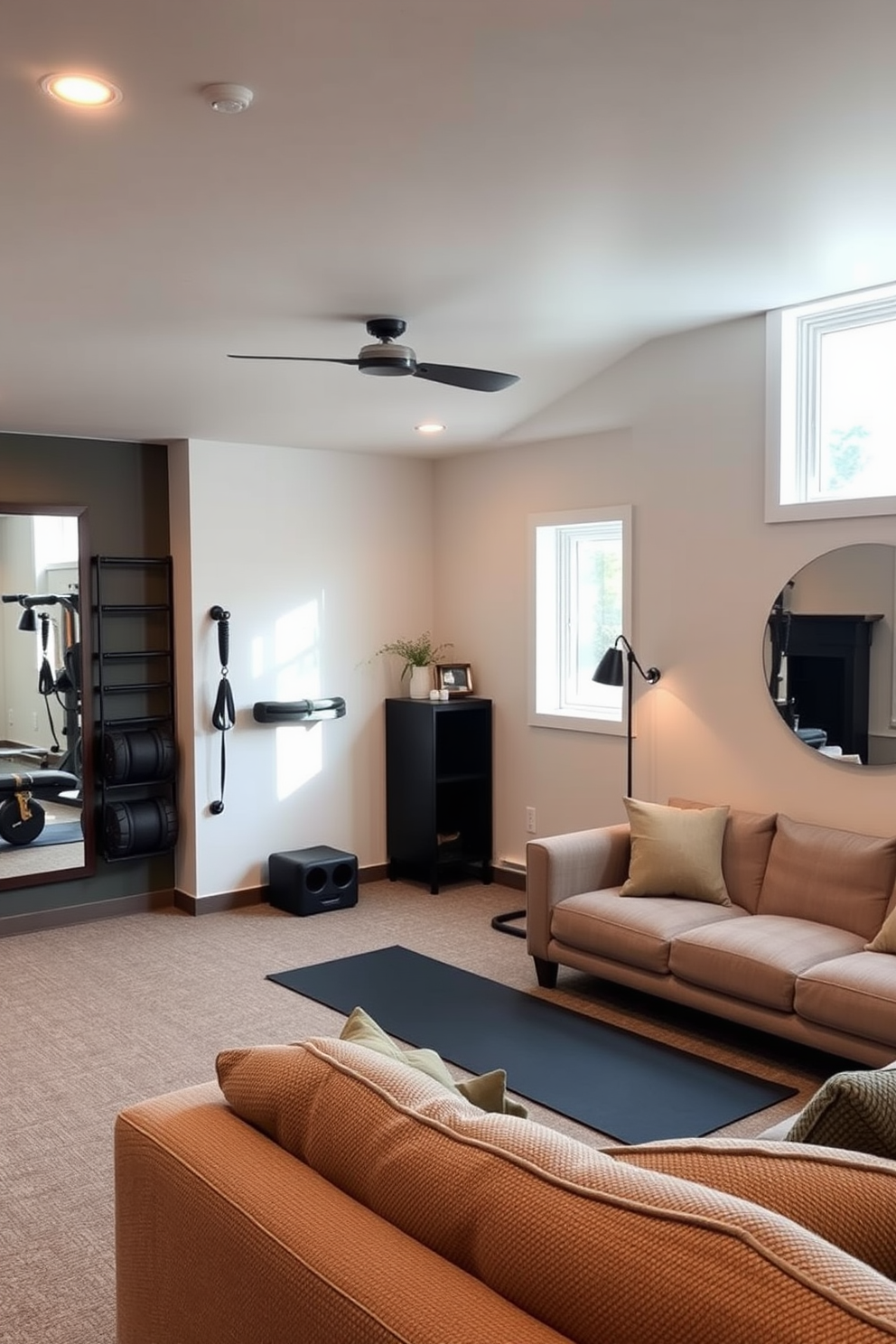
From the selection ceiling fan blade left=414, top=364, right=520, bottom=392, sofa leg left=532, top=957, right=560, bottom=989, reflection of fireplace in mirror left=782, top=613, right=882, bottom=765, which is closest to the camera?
ceiling fan blade left=414, top=364, right=520, bottom=392

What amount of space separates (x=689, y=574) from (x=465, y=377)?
1575 mm

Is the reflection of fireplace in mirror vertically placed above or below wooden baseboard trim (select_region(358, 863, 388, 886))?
above

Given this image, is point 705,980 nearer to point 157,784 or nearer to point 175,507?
point 157,784

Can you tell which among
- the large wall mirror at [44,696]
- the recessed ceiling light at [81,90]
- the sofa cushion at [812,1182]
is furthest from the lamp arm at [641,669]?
the sofa cushion at [812,1182]

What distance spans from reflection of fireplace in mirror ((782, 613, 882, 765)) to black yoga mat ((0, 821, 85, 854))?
137 inches

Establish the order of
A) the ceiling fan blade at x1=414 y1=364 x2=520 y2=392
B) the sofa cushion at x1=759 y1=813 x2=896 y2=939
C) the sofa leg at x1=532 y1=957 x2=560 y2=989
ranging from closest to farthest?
the ceiling fan blade at x1=414 y1=364 x2=520 y2=392 < the sofa cushion at x1=759 y1=813 x2=896 y2=939 < the sofa leg at x1=532 y1=957 x2=560 y2=989

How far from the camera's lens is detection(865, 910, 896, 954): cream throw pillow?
3693mm

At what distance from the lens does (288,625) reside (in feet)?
20.1

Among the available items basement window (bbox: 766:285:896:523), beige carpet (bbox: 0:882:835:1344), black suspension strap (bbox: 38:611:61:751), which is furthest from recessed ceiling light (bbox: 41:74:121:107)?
black suspension strap (bbox: 38:611:61:751)

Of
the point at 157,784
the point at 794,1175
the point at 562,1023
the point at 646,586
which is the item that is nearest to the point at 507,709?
the point at 646,586

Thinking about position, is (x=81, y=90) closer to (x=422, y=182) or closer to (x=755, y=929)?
(x=422, y=182)

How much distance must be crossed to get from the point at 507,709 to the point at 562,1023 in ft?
7.53

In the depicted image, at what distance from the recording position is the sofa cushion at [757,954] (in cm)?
368

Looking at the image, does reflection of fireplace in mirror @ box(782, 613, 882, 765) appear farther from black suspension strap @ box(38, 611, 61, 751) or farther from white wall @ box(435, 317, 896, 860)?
black suspension strap @ box(38, 611, 61, 751)
